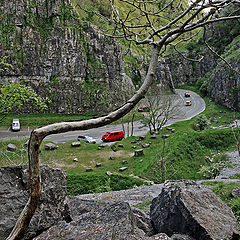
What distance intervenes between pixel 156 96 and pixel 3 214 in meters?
27.4

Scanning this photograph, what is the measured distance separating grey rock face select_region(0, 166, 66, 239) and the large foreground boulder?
2264 mm

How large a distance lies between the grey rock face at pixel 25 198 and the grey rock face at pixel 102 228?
0.70 meters

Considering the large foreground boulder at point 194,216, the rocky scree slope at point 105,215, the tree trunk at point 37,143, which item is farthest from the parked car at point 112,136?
the tree trunk at point 37,143

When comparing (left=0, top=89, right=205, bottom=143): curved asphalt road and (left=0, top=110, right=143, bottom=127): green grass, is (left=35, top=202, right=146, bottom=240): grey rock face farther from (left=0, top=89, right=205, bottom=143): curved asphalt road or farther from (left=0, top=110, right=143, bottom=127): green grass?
(left=0, top=110, right=143, bottom=127): green grass

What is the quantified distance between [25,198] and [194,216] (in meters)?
3.43

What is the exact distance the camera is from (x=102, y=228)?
3.23 m

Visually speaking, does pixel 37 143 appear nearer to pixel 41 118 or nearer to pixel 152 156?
pixel 152 156

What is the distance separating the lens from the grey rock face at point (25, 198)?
3.99m

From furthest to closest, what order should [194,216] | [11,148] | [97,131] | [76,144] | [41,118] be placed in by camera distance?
[41,118], [97,131], [76,144], [11,148], [194,216]

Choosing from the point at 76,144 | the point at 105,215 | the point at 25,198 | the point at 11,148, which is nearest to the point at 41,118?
the point at 76,144

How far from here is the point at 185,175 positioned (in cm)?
1619

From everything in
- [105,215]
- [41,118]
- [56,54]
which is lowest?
[41,118]

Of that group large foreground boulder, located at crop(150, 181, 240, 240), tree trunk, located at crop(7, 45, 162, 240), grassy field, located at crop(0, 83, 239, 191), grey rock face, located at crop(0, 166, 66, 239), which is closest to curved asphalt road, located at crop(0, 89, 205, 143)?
grassy field, located at crop(0, 83, 239, 191)

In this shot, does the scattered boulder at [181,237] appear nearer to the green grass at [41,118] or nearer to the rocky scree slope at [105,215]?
the rocky scree slope at [105,215]
